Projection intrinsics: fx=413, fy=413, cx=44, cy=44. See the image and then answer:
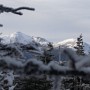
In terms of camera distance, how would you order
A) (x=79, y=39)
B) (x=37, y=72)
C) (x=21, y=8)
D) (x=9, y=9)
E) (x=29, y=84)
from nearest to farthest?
(x=37, y=72) → (x=21, y=8) → (x=9, y=9) → (x=29, y=84) → (x=79, y=39)

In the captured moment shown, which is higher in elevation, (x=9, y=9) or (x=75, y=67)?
(x=9, y=9)

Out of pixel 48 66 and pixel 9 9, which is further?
pixel 9 9

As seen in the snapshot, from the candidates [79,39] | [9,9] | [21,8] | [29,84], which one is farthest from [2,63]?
[79,39]

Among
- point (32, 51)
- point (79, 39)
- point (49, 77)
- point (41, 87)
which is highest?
point (79, 39)

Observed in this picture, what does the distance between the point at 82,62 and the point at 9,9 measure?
1292mm

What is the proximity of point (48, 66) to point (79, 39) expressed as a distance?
5309 centimetres

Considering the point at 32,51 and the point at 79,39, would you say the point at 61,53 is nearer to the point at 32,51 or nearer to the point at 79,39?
the point at 32,51

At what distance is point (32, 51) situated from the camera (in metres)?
3.03

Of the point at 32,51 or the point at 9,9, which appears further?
the point at 32,51

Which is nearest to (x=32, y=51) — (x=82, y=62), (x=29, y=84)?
(x=82, y=62)

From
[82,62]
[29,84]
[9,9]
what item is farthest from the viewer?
[29,84]

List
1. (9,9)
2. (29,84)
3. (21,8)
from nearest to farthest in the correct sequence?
1. (21,8)
2. (9,9)
3. (29,84)

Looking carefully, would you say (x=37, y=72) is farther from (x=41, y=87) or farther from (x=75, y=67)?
(x=41, y=87)

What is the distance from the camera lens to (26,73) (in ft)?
4.29
